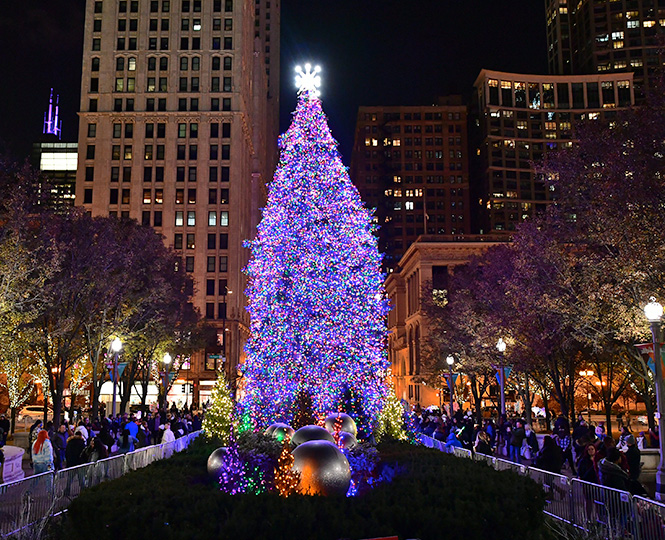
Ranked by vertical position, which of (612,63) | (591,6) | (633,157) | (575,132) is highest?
(591,6)

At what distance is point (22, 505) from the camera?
11.6 meters

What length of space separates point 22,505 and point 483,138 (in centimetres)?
15634

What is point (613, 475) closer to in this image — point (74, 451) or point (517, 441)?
point (74, 451)

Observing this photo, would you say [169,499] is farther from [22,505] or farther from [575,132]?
[575,132]

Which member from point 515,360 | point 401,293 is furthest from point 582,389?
point 401,293

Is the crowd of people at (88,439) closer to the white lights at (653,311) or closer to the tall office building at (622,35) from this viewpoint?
the white lights at (653,311)

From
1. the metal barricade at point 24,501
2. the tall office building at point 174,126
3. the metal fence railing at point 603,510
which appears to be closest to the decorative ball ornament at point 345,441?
the metal fence railing at point 603,510

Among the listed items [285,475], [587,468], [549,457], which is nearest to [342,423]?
[549,457]

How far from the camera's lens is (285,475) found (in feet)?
37.5

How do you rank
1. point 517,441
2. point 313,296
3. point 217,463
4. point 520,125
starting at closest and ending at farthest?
1. point 217,463
2. point 313,296
3. point 517,441
4. point 520,125

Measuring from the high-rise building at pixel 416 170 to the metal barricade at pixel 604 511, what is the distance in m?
142

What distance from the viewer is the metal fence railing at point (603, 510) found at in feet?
30.7

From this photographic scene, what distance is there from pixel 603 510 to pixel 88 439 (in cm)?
1972

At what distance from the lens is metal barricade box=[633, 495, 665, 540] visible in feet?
29.9
